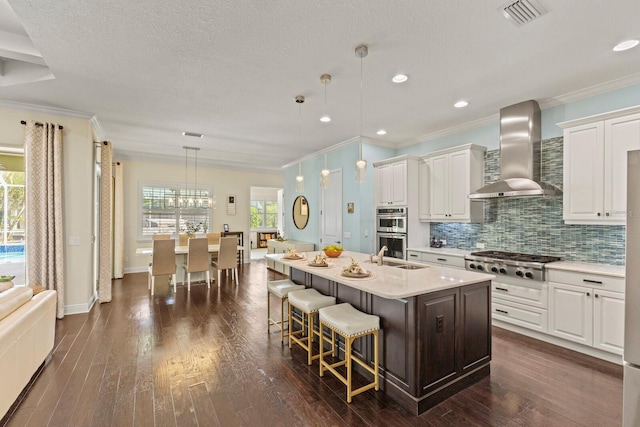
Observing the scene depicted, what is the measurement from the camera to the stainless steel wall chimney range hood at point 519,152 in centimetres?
353

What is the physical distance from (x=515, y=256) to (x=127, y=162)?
819 cm

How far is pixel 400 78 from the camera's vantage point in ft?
9.96

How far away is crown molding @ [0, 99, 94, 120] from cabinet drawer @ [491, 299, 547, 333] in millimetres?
6092

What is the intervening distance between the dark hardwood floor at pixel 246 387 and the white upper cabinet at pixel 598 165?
4.89ft

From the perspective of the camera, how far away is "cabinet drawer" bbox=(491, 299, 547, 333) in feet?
10.5

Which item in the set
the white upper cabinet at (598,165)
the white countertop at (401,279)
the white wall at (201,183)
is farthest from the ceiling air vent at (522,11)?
the white wall at (201,183)

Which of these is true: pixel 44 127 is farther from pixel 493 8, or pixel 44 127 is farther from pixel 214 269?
pixel 493 8

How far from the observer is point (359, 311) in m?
2.52

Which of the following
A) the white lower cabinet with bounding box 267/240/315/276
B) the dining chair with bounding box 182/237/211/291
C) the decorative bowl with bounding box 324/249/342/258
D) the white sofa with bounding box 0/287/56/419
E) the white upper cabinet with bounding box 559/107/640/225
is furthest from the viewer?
the white lower cabinet with bounding box 267/240/315/276

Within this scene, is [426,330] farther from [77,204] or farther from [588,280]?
[77,204]

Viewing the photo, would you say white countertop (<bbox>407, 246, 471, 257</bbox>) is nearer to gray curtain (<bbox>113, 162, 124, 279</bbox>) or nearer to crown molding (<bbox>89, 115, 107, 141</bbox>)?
crown molding (<bbox>89, 115, 107, 141</bbox>)

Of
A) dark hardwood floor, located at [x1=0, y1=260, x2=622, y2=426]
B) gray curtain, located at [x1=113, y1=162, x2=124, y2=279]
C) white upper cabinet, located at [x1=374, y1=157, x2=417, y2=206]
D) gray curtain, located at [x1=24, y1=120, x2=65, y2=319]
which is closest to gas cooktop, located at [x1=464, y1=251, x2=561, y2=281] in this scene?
dark hardwood floor, located at [x1=0, y1=260, x2=622, y2=426]

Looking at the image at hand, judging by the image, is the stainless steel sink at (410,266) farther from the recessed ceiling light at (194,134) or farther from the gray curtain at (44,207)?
the gray curtain at (44,207)

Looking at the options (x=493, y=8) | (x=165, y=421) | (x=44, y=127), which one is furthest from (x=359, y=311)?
(x=44, y=127)
